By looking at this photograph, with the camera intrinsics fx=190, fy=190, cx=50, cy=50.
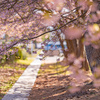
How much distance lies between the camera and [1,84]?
9.58 metres

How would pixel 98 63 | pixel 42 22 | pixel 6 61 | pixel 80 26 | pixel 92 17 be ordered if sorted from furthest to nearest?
pixel 6 61 → pixel 42 22 → pixel 80 26 → pixel 98 63 → pixel 92 17

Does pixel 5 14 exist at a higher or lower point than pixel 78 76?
higher

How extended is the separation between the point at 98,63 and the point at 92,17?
4.44 ft

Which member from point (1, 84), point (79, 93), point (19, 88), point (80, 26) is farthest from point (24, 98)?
point (80, 26)

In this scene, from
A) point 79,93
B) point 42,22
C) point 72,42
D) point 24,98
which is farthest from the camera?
point 72,42

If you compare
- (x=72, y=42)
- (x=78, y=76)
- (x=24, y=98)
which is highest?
(x=72, y=42)

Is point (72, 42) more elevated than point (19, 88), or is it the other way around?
point (72, 42)

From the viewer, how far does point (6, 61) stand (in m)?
16.7

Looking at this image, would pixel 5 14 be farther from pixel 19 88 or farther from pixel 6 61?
pixel 6 61

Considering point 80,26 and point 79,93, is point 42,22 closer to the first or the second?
point 80,26

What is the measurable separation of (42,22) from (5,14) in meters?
3.10

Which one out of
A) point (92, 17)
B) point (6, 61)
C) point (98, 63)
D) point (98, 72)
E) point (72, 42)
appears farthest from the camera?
point (6, 61)

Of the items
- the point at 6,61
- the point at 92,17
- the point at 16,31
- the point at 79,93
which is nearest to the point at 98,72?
the point at 92,17

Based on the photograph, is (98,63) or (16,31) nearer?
(98,63)
